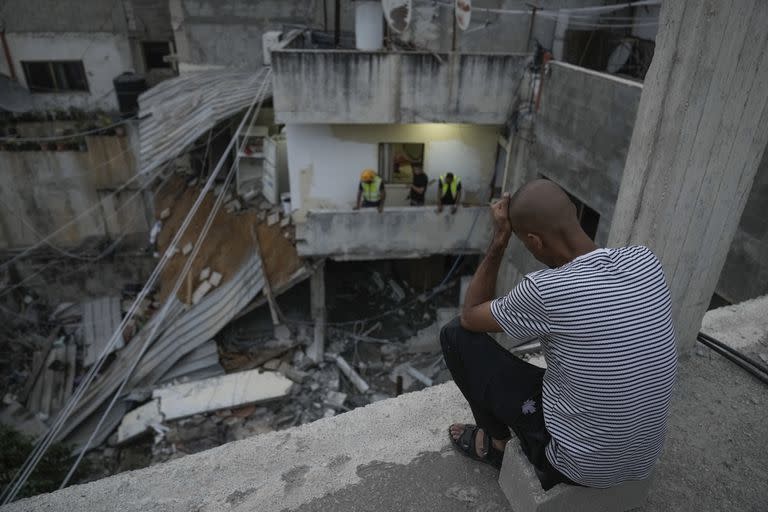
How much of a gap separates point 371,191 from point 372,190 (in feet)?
0.10

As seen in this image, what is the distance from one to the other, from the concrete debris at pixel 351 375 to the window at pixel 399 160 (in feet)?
13.1

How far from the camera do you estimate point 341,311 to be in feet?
40.9

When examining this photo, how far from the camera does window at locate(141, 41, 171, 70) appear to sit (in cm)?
1619

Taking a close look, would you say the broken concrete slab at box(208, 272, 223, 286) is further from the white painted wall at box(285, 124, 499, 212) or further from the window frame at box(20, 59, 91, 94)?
the window frame at box(20, 59, 91, 94)

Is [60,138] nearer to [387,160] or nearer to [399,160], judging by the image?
[387,160]

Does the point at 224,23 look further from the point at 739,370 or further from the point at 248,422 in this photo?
the point at 739,370

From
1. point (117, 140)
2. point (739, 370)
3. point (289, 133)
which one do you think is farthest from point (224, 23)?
point (739, 370)

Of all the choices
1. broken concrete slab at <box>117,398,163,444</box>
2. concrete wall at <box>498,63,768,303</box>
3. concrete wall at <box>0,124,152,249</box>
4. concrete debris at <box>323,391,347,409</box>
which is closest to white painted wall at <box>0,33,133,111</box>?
concrete wall at <box>0,124,152,249</box>

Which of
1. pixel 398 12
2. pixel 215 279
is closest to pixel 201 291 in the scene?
pixel 215 279

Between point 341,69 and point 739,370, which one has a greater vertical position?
point 341,69

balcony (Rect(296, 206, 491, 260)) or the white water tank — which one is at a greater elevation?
the white water tank

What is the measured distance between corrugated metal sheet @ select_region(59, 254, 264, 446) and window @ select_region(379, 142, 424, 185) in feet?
10.9

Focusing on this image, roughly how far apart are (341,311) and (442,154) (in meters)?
4.42

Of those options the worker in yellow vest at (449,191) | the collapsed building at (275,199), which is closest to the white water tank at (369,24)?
the collapsed building at (275,199)
